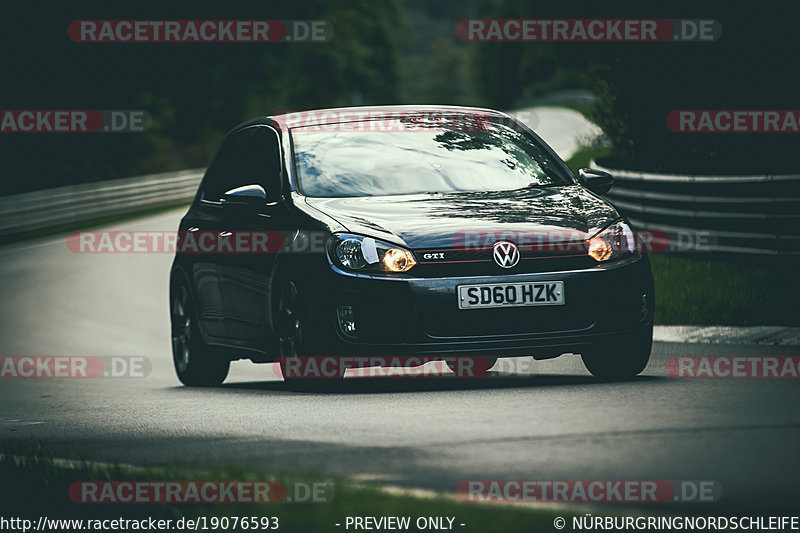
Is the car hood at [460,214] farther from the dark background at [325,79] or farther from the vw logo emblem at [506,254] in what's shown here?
the dark background at [325,79]

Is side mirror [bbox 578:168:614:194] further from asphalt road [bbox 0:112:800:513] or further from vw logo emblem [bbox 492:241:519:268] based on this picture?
vw logo emblem [bbox 492:241:519:268]

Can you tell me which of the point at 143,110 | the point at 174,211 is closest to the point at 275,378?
the point at 174,211

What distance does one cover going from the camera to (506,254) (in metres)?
8.16

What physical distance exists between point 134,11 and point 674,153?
36.6 metres

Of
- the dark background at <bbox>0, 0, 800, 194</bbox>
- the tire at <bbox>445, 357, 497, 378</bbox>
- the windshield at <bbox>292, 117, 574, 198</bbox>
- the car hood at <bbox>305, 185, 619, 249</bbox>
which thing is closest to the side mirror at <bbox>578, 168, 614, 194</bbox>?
the windshield at <bbox>292, 117, 574, 198</bbox>

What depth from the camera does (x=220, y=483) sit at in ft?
18.5

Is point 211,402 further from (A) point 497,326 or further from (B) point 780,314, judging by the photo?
(B) point 780,314

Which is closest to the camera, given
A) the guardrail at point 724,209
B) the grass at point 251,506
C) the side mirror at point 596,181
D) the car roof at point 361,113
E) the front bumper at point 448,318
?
the grass at point 251,506

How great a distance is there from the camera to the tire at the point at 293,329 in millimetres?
8273

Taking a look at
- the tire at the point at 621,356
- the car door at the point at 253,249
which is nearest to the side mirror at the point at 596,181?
the tire at the point at 621,356

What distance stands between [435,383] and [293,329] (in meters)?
1.28

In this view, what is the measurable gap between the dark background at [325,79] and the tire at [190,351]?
26.0 feet

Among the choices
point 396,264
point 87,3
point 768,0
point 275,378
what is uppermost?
point 87,3

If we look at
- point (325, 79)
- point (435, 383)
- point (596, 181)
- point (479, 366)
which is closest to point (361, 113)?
point (596, 181)
